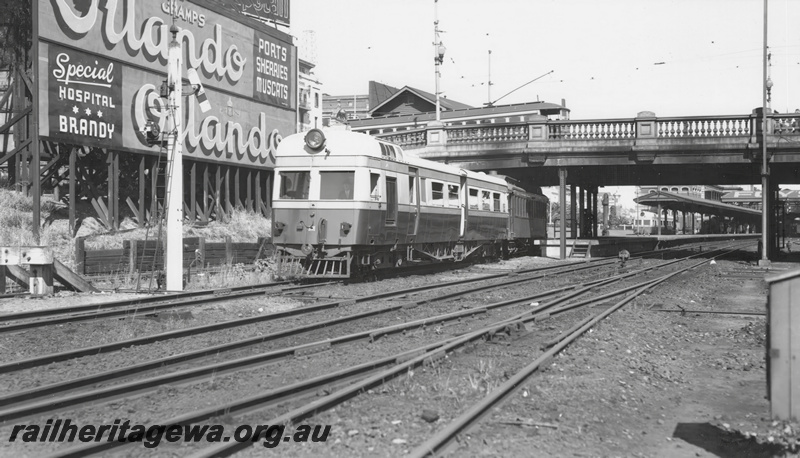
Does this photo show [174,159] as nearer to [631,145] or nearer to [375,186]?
[375,186]

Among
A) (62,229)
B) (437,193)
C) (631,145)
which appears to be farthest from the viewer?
(631,145)

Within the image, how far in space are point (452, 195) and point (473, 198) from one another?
5.99 ft

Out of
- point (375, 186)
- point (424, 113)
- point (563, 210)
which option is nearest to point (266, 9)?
point (563, 210)

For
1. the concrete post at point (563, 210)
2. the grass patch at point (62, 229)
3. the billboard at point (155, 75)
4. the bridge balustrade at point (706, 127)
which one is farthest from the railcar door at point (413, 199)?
the bridge balustrade at point (706, 127)

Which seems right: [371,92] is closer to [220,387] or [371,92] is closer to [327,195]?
[327,195]

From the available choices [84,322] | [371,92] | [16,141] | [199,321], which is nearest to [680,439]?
[199,321]

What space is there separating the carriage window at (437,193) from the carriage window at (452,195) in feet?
1.93

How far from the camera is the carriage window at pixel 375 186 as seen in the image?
1680 cm

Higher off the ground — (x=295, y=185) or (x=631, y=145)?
(x=631, y=145)

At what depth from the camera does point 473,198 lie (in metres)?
23.3

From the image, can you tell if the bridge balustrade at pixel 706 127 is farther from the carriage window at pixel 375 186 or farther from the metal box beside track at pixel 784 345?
the metal box beside track at pixel 784 345

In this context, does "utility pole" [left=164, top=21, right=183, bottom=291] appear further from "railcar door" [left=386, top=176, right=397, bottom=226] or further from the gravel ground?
the gravel ground

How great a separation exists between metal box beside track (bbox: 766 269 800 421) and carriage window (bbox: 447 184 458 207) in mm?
16190

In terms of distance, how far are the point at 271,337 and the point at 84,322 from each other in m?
3.26
